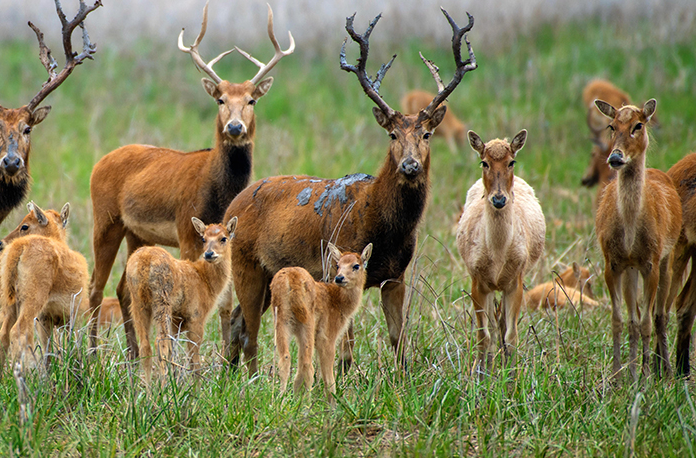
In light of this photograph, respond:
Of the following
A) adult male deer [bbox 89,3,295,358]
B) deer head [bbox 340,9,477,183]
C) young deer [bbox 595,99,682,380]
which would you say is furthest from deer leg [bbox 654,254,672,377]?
adult male deer [bbox 89,3,295,358]

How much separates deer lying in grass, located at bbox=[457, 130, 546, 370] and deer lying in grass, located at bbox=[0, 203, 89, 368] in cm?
314

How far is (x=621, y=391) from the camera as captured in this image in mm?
5457

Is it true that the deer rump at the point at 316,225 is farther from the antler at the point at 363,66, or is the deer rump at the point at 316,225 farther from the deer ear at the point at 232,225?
the antler at the point at 363,66

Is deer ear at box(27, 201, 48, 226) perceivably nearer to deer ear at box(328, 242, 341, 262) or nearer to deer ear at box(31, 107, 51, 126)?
deer ear at box(31, 107, 51, 126)

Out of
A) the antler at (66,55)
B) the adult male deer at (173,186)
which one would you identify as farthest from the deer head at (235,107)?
the antler at (66,55)

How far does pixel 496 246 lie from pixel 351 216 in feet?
3.97

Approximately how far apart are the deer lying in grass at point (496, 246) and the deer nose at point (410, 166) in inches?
24.4

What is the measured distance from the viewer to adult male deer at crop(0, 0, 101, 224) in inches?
270

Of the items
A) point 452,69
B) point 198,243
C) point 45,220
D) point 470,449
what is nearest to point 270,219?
point 198,243

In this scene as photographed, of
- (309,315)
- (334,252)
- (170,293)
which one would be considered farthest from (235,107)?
(309,315)

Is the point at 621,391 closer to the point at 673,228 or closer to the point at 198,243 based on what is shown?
the point at 673,228

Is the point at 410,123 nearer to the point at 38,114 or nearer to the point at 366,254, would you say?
the point at 366,254

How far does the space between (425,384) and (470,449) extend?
27.3 inches

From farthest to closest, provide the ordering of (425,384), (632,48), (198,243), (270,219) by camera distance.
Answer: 1. (632,48)
2. (198,243)
3. (270,219)
4. (425,384)
